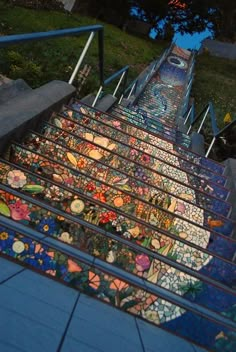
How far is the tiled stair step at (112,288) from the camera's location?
2.37m

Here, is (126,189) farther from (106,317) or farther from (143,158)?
(106,317)

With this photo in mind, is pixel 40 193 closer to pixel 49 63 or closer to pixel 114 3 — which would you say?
pixel 49 63

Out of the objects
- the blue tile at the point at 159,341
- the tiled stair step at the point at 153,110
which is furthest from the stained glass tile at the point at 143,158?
the tiled stair step at the point at 153,110

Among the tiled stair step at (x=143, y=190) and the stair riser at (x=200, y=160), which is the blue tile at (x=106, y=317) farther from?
the stair riser at (x=200, y=160)

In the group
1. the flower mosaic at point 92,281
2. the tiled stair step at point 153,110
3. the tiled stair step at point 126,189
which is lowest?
the flower mosaic at point 92,281

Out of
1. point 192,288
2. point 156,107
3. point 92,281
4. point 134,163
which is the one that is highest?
point 156,107

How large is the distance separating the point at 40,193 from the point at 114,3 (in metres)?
25.1

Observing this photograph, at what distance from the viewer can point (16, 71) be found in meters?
7.97

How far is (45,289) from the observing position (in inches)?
84.2

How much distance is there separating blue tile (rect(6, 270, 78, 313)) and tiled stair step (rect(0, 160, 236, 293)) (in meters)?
0.46

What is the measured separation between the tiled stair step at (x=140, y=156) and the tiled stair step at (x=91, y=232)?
1.04 metres

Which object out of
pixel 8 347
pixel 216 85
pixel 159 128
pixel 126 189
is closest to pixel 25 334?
pixel 8 347

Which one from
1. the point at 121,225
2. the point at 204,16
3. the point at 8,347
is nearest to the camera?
the point at 8,347

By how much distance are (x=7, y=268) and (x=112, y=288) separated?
600 millimetres
